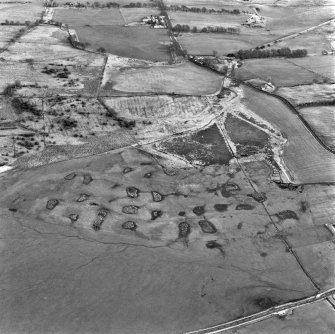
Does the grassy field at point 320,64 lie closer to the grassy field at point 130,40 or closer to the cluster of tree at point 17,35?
the grassy field at point 130,40

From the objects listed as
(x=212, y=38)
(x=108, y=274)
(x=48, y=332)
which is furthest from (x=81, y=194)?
(x=212, y=38)

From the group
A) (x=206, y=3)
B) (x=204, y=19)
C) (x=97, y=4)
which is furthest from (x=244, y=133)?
(x=206, y=3)

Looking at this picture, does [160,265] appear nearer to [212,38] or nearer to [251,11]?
[212,38]

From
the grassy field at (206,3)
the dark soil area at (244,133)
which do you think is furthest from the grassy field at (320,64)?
the grassy field at (206,3)

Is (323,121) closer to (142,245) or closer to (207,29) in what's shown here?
(142,245)

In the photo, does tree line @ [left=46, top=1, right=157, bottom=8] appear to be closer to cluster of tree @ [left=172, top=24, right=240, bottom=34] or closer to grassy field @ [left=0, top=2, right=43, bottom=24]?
grassy field @ [left=0, top=2, right=43, bottom=24]

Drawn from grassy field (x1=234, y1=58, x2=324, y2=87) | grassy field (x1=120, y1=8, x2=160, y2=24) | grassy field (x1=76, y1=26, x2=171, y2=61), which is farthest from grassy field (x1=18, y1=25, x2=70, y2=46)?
grassy field (x1=234, y1=58, x2=324, y2=87)
